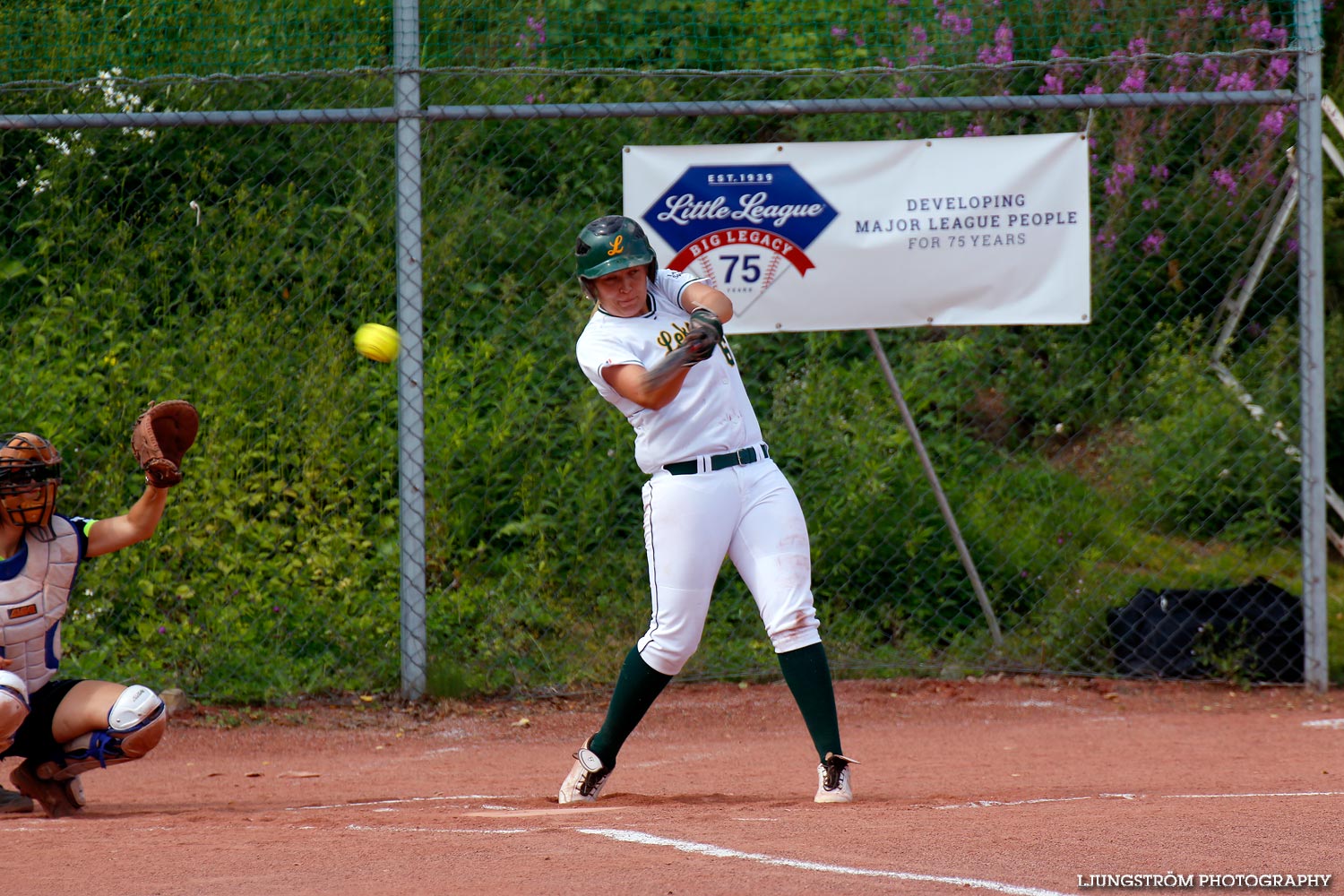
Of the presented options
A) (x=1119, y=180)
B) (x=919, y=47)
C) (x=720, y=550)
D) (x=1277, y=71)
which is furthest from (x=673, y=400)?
(x=1277, y=71)

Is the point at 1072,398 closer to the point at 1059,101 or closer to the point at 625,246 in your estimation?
the point at 1059,101

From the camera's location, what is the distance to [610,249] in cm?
384

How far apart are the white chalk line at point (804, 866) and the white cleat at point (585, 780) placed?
A: 30.1 inches

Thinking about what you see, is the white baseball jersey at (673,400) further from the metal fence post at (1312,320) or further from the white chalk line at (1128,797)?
the metal fence post at (1312,320)

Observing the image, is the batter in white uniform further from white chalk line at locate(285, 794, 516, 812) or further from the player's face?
white chalk line at locate(285, 794, 516, 812)

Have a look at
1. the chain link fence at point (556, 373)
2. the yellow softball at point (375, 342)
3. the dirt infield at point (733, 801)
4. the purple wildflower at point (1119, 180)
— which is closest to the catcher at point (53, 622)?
the dirt infield at point (733, 801)

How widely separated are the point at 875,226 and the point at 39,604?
11.1 feet

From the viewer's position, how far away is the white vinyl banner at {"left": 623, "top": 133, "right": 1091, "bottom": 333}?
18.0ft

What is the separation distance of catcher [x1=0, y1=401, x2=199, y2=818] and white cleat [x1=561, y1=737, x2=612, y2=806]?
3.87 ft

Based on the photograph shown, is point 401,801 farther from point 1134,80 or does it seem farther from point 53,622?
point 1134,80

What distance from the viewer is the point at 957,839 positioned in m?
3.00

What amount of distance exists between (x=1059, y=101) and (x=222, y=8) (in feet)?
11.9

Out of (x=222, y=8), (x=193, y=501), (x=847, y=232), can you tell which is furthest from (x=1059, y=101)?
(x=193, y=501)

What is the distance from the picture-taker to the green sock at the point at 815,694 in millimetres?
3836
